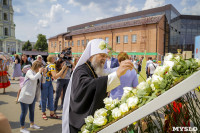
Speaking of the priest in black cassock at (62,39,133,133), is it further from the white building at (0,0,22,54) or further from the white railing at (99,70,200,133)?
the white building at (0,0,22,54)

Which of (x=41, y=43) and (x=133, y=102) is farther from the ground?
(x=41, y=43)

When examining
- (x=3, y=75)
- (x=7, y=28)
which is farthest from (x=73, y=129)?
(x=7, y=28)

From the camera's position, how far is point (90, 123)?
128 cm

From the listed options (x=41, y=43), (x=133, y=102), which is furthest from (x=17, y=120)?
(x=41, y=43)

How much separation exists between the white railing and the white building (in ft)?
183

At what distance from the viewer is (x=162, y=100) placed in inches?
30.3

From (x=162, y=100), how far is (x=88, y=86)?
0.97m

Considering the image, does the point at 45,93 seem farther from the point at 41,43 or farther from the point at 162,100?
the point at 41,43

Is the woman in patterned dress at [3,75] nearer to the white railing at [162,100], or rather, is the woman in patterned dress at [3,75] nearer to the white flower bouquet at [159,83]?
the white flower bouquet at [159,83]

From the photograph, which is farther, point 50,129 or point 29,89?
point 50,129

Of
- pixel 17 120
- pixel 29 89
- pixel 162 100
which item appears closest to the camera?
pixel 162 100

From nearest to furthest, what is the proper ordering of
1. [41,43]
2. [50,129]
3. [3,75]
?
1. [50,129]
2. [3,75]
3. [41,43]

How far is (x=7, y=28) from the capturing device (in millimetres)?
53375

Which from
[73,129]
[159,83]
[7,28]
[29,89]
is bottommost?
[73,129]
